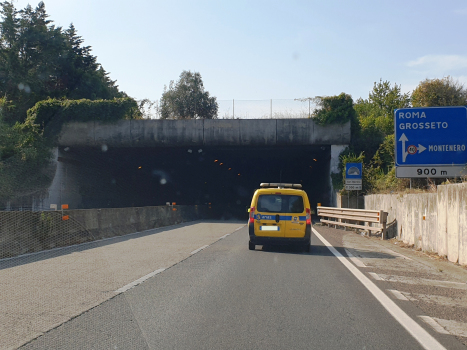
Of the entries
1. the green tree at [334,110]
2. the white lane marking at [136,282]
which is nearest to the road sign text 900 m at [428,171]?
the white lane marking at [136,282]

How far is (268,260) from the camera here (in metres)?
12.2

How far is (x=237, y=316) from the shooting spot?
21.1ft

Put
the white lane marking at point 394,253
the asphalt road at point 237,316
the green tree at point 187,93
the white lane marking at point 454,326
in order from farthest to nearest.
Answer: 1. the green tree at point 187,93
2. the white lane marking at point 394,253
3. the white lane marking at point 454,326
4. the asphalt road at point 237,316

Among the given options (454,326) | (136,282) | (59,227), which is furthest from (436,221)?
Result: (59,227)

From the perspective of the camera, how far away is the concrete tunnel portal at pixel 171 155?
35.2 m

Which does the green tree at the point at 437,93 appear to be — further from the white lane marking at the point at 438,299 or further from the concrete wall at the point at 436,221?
the white lane marking at the point at 438,299

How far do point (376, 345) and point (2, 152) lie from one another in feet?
117

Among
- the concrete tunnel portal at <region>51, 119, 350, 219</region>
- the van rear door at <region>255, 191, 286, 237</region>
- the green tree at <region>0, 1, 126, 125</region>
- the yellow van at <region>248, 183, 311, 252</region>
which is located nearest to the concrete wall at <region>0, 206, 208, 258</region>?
the yellow van at <region>248, 183, 311, 252</region>

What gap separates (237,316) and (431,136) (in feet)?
43.0

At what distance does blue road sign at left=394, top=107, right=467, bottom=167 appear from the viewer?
16797mm

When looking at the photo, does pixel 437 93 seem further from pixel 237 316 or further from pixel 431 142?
pixel 237 316

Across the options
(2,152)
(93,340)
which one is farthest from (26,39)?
(93,340)

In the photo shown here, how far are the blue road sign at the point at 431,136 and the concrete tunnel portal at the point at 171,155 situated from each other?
1752cm

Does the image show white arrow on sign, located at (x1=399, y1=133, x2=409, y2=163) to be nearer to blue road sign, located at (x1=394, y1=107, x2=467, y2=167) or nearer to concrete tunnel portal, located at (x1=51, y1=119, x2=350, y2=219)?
blue road sign, located at (x1=394, y1=107, x2=467, y2=167)
